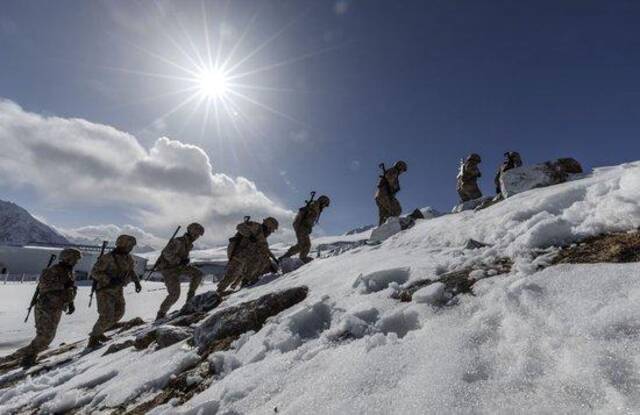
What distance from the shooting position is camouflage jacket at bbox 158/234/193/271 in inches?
417

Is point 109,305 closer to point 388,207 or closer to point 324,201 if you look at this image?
point 324,201

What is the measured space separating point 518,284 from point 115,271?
920 centimetres

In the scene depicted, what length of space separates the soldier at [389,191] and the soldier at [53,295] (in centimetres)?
882

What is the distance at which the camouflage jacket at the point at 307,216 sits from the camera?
43.9ft

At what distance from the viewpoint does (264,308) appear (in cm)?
504

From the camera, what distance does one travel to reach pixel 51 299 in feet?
29.7

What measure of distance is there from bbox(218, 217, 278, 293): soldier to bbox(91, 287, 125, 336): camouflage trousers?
2.58 m

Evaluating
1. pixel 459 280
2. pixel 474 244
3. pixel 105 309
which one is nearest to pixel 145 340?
pixel 105 309

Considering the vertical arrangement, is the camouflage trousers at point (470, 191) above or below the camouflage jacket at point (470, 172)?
below

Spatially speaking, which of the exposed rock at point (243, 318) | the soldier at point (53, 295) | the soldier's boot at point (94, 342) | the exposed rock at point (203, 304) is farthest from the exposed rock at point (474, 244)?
the soldier at point (53, 295)

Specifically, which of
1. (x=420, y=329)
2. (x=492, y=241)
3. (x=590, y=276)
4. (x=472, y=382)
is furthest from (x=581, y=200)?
(x=472, y=382)

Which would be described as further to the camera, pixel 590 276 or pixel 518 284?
pixel 518 284

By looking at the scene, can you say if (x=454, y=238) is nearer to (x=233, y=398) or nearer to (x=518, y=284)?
(x=518, y=284)

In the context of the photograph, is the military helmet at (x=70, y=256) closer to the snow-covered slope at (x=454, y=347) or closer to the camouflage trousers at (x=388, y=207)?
the snow-covered slope at (x=454, y=347)
